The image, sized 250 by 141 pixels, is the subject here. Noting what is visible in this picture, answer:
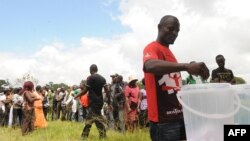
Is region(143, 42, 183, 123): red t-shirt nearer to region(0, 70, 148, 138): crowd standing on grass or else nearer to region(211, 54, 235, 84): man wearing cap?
region(211, 54, 235, 84): man wearing cap

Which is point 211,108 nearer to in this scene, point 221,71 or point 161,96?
point 161,96

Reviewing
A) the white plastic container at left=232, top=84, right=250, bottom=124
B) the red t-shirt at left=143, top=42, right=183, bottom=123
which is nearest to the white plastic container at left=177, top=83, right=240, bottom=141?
the white plastic container at left=232, top=84, right=250, bottom=124

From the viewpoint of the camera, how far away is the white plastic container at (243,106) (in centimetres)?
247

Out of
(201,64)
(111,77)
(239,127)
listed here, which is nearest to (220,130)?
(239,127)

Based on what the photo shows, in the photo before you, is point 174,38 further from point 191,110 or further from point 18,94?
point 18,94

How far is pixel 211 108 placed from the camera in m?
2.51

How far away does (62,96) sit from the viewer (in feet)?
52.6

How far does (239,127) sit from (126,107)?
263 inches

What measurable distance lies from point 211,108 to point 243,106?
0.18m

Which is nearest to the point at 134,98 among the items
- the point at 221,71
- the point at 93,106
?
the point at 93,106

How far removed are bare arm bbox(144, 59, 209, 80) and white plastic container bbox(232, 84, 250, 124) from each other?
20cm

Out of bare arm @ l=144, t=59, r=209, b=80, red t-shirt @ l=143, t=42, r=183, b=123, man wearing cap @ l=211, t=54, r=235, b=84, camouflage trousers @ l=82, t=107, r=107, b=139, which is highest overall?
man wearing cap @ l=211, t=54, r=235, b=84

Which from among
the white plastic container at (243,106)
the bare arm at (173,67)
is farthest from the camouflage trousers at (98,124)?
the white plastic container at (243,106)

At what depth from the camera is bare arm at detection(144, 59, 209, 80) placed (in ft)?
8.27
